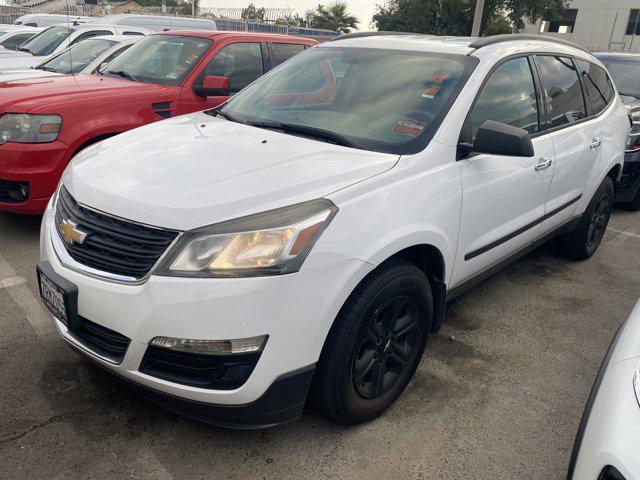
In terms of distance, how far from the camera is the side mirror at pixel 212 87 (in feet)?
15.2

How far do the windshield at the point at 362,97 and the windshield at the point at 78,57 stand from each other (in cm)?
419

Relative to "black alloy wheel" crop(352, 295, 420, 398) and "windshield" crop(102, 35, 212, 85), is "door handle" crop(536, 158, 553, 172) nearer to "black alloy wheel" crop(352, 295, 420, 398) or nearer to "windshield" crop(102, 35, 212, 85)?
"black alloy wheel" crop(352, 295, 420, 398)

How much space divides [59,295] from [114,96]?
2.80m

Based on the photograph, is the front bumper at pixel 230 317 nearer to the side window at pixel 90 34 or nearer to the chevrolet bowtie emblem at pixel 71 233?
the chevrolet bowtie emblem at pixel 71 233

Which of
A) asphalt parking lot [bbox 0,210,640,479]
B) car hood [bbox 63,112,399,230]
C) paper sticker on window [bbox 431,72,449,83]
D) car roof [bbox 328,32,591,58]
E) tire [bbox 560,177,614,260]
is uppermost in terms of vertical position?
car roof [bbox 328,32,591,58]

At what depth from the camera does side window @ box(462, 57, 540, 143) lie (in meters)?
2.91

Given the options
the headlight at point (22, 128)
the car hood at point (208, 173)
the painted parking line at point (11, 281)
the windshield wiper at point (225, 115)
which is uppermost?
the windshield wiper at point (225, 115)

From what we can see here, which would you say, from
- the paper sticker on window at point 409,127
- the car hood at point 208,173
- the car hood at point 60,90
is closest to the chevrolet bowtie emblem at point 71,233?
the car hood at point 208,173

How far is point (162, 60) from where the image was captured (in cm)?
536

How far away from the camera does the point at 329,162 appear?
7.95ft

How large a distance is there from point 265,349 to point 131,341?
52 cm

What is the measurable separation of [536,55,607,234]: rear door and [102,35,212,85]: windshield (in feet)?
10.5

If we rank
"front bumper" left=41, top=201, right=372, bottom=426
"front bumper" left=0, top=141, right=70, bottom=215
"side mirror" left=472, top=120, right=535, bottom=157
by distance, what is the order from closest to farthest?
"front bumper" left=41, top=201, right=372, bottom=426 < "side mirror" left=472, top=120, right=535, bottom=157 < "front bumper" left=0, top=141, right=70, bottom=215

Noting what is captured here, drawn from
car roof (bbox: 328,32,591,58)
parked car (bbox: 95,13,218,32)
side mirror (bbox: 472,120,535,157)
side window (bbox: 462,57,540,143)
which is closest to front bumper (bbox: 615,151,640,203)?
car roof (bbox: 328,32,591,58)
